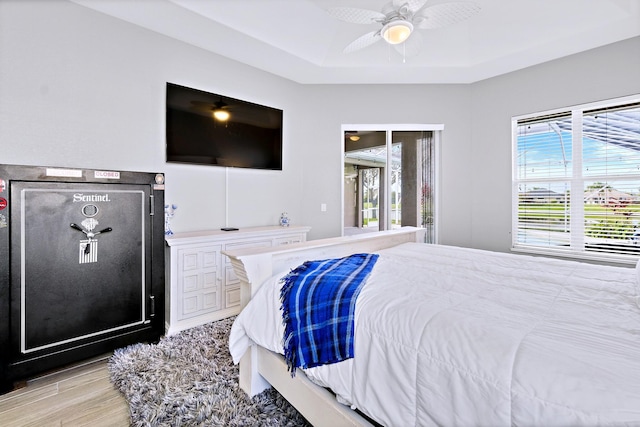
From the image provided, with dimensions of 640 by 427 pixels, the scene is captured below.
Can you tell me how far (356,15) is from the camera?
2.12 meters

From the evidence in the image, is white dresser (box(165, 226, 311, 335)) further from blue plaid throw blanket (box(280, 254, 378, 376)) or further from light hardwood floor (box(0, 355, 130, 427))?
blue plaid throw blanket (box(280, 254, 378, 376))

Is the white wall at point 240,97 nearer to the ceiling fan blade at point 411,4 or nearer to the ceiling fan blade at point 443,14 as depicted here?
the ceiling fan blade at point 443,14

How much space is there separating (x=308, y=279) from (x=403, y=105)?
11.3ft

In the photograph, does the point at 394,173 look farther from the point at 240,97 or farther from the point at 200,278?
the point at 200,278

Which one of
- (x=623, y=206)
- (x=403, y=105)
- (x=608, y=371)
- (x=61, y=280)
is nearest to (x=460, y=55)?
(x=403, y=105)

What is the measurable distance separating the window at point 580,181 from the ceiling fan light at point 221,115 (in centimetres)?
345

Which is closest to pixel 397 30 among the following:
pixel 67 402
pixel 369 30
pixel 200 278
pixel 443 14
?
pixel 443 14

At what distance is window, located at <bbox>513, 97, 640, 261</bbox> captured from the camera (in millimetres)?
2992

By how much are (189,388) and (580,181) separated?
413 cm

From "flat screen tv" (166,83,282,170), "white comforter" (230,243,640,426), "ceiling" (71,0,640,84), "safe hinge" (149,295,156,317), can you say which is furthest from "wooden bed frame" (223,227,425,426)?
"ceiling" (71,0,640,84)

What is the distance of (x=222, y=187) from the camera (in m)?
3.37

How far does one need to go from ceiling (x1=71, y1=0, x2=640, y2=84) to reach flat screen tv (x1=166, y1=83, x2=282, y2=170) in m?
0.53

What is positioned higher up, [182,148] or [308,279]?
[182,148]

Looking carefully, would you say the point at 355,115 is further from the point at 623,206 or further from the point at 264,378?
the point at 264,378
